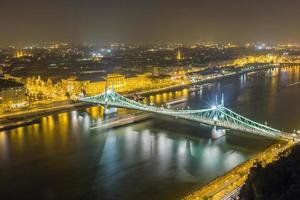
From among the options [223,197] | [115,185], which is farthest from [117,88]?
[223,197]

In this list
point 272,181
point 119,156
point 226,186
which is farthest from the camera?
point 119,156

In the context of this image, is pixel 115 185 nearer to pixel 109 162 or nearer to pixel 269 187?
pixel 109 162

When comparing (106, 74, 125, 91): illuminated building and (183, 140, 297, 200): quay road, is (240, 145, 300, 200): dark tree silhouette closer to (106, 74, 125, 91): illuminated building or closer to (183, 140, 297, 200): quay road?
(183, 140, 297, 200): quay road

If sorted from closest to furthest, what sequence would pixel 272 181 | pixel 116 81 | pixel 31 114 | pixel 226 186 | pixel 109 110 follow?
1. pixel 272 181
2. pixel 226 186
3. pixel 31 114
4. pixel 109 110
5. pixel 116 81

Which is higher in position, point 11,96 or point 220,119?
point 11,96

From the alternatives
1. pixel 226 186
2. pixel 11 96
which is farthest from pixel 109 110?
pixel 226 186

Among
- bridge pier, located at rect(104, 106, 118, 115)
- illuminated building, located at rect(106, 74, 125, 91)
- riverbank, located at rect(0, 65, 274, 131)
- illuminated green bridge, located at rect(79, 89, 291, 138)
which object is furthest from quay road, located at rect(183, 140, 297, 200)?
illuminated building, located at rect(106, 74, 125, 91)

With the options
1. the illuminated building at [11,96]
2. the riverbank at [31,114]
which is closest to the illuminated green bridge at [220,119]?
the riverbank at [31,114]

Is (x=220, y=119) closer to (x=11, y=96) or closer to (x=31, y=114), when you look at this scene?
(x=31, y=114)
